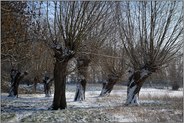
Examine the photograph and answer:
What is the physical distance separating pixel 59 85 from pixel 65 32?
2.51 meters

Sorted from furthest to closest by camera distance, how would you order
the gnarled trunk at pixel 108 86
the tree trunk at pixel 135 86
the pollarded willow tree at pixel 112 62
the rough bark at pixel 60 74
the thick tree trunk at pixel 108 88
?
the thick tree trunk at pixel 108 88 → the gnarled trunk at pixel 108 86 → the pollarded willow tree at pixel 112 62 → the tree trunk at pixel 135 86 → the rough bark at pixel 60 74

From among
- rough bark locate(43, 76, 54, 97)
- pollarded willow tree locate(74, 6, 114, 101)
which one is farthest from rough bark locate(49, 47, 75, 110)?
rough bark locate(43, 76, 54, 97)

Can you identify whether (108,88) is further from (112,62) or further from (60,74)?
(60,74)

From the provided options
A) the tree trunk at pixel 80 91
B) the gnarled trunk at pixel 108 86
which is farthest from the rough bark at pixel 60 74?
the gnarled trunk at pixel 108 86

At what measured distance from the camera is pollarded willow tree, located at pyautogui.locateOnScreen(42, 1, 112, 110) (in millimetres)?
15359

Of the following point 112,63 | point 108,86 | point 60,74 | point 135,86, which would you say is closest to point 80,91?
point 135,86

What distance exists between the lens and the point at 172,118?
11.9 metres

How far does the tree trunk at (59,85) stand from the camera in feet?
51.2

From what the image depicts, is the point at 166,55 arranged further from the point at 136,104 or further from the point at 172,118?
the point at 172,118

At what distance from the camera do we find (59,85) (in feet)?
51.8

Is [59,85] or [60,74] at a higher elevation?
[60,74]

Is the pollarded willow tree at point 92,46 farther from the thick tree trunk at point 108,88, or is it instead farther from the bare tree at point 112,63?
the thick tree trunk at point 108,88

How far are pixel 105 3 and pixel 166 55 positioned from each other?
185 inches

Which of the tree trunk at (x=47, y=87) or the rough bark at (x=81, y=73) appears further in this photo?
the tree trunk at (x=47, y=87)
